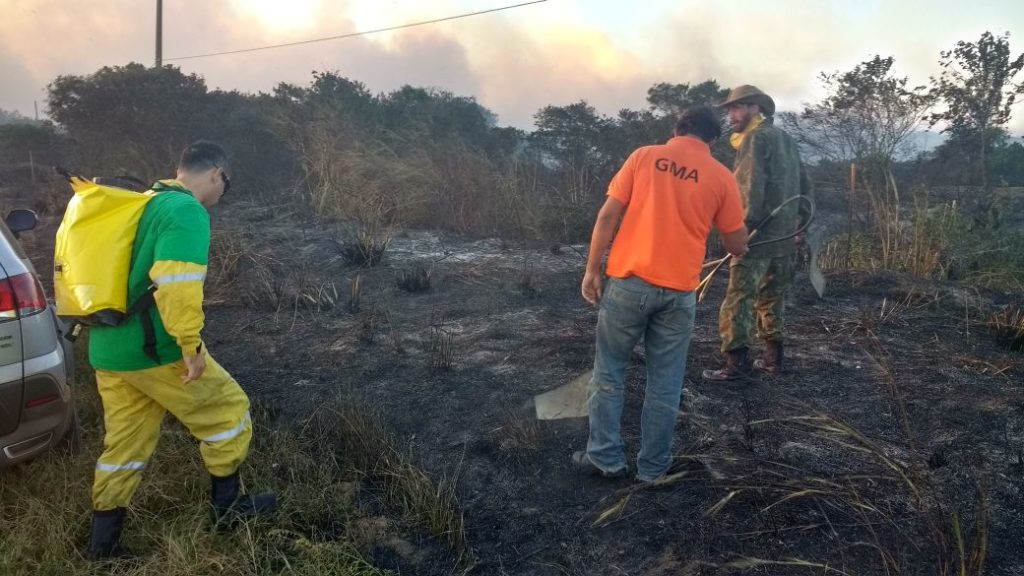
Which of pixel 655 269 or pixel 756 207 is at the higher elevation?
pixel 756 207

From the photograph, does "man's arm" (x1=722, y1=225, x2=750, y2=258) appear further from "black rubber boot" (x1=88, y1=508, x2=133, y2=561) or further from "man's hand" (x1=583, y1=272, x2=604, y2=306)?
"black rubber boot" (x1=88, y1=508, x2=133, y2=561)

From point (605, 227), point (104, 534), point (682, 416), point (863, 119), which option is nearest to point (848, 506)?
point (682, 416)

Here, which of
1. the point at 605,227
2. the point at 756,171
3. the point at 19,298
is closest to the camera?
the point at 19,298

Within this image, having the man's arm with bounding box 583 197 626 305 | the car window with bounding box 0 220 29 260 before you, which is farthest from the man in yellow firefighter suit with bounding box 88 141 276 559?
the man's arm with bounding box 583 197 626 305

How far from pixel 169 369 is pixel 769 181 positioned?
3667 mm

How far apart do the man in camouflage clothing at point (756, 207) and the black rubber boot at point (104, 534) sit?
3.43 meters

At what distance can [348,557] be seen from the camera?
284 centimetres

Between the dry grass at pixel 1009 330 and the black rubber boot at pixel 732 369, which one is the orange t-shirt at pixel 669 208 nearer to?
the black rubber boot at pixel 732 369

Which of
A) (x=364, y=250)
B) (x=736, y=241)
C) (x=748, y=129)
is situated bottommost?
(x=364, y=250)

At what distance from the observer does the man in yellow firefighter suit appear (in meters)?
2.57

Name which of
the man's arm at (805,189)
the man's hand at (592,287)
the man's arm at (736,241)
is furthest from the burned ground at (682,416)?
the man's arm at (805,189)

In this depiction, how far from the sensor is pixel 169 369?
2.73 m

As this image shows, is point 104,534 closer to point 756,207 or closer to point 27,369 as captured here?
point 27,369

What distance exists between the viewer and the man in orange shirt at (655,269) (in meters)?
3.17
